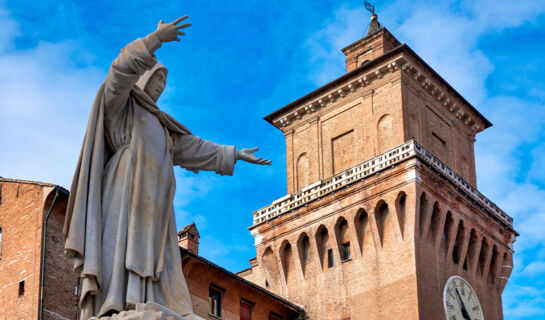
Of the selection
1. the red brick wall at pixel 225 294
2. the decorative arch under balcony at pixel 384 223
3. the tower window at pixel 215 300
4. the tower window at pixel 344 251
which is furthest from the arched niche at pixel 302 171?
the tower window at pixel 215 300

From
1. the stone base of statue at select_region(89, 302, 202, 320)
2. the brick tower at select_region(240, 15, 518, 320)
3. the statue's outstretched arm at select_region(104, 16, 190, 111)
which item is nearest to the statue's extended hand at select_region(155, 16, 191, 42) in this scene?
the statue's outstretched arm at select_region(104, 16, 190, 111)

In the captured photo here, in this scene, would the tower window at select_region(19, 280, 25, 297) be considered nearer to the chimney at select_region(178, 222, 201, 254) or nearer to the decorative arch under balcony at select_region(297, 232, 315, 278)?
the decorative arch under balcony at select_region(297, 232, 315, 278)

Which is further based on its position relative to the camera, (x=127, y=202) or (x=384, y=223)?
(x=384, y=223)

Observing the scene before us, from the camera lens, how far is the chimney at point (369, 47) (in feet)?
135

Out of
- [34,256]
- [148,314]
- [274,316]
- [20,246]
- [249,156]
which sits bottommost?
[148,314]

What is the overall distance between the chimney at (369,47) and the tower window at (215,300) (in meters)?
11.7

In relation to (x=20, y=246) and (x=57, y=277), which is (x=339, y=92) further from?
(x=57, y=277)

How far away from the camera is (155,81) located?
6.55m

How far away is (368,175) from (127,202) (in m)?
30.7

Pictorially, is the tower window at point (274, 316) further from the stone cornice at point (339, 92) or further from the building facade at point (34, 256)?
the building facade at point (34, 256)

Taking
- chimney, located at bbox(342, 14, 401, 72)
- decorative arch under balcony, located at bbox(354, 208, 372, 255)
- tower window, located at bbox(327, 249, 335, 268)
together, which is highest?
chimney, located at bbox(342, 14, 401, 72)

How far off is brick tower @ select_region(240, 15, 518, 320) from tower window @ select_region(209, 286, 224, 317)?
13.6ft

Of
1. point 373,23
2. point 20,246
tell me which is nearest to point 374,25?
point 373,23

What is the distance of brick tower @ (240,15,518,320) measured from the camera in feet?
116
